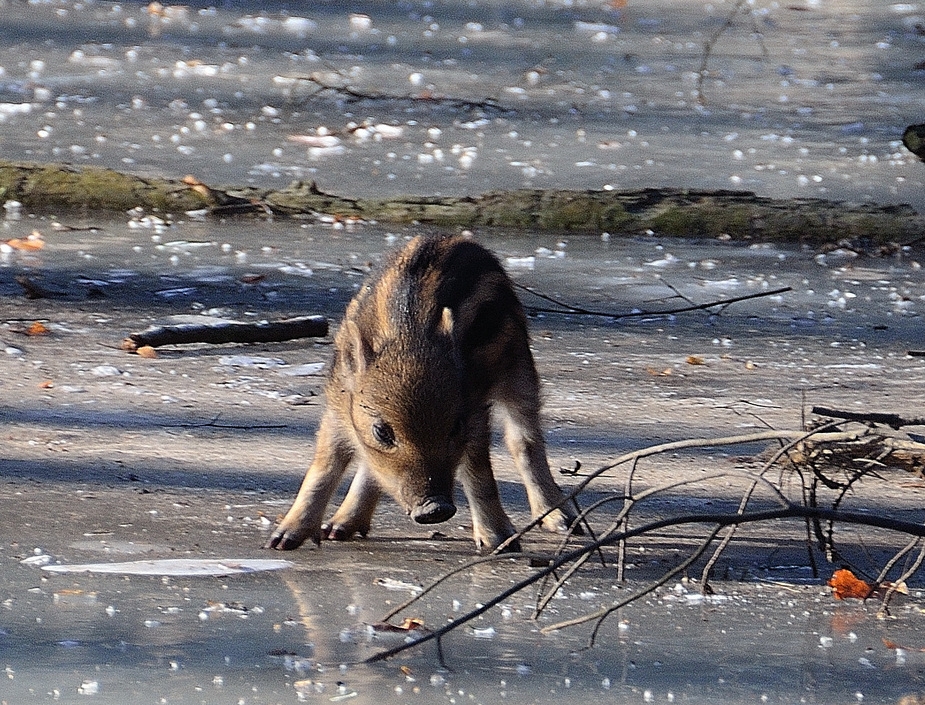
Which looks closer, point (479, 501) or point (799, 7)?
point (479, 501)

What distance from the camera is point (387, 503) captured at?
591 centimetres

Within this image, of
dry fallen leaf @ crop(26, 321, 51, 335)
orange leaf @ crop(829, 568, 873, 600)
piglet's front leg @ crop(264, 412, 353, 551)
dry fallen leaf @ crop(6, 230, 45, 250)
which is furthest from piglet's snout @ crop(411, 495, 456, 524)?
dry fallen leaf @ crop(6, 230, 45, 250)

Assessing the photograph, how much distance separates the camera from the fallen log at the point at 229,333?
300 inches

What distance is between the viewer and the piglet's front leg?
5133mm

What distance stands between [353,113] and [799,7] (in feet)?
29.3

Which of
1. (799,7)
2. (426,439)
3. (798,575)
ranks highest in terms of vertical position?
(799,7)

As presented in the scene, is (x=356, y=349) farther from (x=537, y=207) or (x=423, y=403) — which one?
(x=537, y=207)

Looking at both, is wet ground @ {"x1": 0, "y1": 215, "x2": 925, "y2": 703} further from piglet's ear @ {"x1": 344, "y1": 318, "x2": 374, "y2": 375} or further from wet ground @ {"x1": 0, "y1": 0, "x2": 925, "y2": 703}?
piglet's ear @ {"x1": 344, "y1": 318, "x2": 374, "y2": 375}

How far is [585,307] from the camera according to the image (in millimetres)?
8742

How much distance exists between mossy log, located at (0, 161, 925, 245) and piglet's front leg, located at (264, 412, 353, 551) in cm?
508

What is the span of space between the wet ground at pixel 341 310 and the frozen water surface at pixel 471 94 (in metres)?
0.06

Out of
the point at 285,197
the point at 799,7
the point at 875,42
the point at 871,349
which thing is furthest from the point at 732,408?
the point at 799,7

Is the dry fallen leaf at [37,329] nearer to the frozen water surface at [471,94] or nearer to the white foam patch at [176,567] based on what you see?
the white foam patch at [176,567]

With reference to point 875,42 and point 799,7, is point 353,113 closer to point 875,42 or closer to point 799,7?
point 875,42
